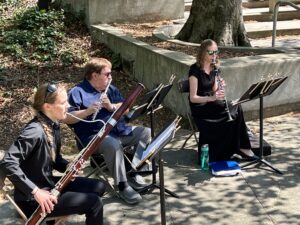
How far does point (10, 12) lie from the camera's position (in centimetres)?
1306

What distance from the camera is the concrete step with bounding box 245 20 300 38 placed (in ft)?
36.4

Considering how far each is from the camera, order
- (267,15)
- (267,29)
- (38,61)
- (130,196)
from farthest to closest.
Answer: (267,15) → (267,29) → (38,61) → (130,196)

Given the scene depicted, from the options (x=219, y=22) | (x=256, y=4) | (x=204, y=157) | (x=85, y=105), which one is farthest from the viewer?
(x=256, y=4)

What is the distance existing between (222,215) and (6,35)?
23.3ft

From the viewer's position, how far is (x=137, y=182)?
5426 mm

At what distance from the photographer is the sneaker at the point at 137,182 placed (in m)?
5.33

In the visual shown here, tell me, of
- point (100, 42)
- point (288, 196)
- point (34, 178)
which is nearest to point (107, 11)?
point (100, 42)

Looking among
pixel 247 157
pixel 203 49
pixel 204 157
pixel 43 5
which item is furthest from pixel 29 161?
pixel 43 5

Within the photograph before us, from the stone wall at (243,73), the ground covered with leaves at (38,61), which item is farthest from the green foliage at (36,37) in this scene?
the stone wall at (243,73)

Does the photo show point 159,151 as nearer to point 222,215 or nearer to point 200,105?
point 222,215

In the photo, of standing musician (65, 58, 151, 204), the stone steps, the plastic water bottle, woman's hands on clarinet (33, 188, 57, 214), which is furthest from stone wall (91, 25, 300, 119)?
woman's hands on clarinet (33, 188, 57, 214)

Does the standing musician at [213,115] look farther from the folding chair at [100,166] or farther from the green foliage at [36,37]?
the green foliage at [36,37]

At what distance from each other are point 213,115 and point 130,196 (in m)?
1.48

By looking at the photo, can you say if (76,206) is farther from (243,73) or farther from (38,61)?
(38,61)
